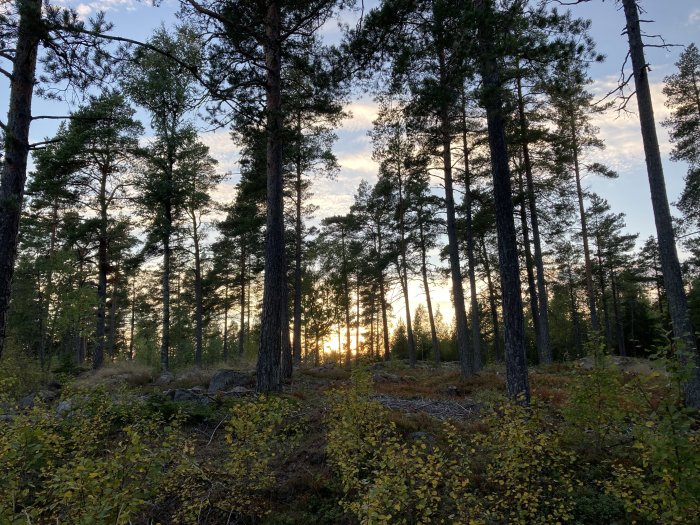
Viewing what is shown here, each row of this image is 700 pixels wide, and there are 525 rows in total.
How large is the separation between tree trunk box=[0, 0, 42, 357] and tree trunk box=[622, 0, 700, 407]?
1015 cm

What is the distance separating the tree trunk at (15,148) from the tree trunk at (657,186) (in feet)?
33.3

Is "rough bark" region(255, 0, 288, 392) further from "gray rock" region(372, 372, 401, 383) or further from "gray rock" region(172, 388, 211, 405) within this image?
"gray rock" region(372, 372, 401, 383)

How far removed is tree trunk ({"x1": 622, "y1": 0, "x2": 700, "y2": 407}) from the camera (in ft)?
23.6

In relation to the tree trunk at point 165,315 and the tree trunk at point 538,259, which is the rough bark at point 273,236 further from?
the tree trunk at point 538,259

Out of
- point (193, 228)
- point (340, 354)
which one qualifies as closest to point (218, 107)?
point (193, 228)

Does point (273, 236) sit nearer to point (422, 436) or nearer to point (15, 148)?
point (15, 148)

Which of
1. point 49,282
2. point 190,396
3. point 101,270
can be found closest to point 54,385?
point 101,270

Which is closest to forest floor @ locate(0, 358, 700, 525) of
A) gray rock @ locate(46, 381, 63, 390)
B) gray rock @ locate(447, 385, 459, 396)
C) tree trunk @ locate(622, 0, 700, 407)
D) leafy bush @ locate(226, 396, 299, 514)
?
leafy bush @ locate(226, 396, 299, 514)

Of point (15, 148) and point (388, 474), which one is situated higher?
point (15, 148)

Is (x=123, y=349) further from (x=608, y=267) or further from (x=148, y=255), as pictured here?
(x=608, y=267)

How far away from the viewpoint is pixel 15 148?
5047 millimetres

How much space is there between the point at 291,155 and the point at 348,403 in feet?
23.0

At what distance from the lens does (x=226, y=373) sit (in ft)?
36.1

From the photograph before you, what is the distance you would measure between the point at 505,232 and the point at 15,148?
7401 millimetres
